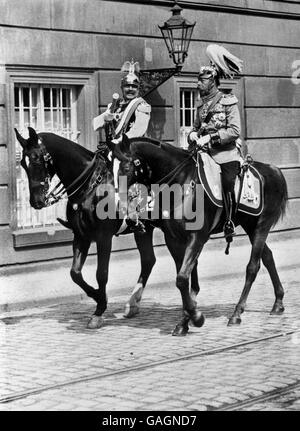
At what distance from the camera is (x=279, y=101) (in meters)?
17.0

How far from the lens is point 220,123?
988 centimetres

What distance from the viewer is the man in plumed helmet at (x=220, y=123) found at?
984cm

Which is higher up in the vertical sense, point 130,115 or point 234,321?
point 130,115

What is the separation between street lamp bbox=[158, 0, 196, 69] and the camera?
13.4 metres

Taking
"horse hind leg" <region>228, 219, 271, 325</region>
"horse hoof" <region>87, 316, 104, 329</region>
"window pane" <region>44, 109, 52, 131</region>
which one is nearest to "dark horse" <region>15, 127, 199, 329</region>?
"horse hoof" <region>87, 316, 104, 329</region>

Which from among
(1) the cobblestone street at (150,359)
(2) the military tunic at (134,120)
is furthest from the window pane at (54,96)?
(1) the cobblestone street at (150,359)

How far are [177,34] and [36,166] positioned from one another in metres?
4.89

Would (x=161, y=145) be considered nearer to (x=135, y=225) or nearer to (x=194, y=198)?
(x=194, y=198)

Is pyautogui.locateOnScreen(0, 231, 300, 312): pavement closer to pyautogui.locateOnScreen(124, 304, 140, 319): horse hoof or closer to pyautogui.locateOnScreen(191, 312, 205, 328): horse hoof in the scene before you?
pyautogui.locateOnScreen(124, 304, 140, 319): horse hoof

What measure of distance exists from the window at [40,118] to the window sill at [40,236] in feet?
0.74

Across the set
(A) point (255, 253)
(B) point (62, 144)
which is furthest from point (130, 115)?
(A) point (255, 253)

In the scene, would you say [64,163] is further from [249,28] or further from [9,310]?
[249,28]

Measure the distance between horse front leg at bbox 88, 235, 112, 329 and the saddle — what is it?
124 centimetres

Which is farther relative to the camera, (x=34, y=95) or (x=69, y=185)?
(x=34, y=95)
